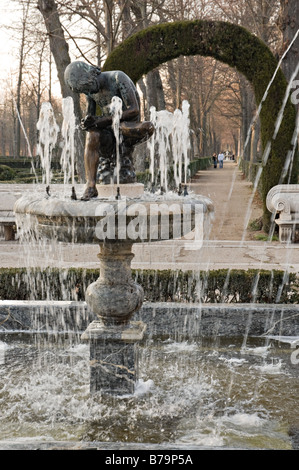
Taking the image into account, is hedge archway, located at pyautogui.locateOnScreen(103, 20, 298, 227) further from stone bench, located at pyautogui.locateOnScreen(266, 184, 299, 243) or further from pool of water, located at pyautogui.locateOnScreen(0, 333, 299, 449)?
pool of water, located at pyautogui.locateOnScreen(0, 333, 299, 449)

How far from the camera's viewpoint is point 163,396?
4023 mm

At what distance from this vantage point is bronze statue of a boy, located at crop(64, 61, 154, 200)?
3.98 meters

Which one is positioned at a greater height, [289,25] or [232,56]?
[289,25]

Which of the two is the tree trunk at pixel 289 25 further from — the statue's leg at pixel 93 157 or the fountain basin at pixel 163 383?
the statue's leg at pixel 93 157

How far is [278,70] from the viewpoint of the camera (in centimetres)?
1073

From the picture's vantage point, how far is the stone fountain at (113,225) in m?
3.40

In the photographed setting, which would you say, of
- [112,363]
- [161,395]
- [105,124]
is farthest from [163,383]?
[105,124]

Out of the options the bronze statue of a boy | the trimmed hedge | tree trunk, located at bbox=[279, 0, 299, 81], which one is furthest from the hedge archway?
the bronze statue of a boy

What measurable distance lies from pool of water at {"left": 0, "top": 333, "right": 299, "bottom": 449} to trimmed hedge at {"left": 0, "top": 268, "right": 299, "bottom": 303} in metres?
0.74

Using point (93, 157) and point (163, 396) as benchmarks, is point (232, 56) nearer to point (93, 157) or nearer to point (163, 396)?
point (93, 157)

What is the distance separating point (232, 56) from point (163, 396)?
337 inches

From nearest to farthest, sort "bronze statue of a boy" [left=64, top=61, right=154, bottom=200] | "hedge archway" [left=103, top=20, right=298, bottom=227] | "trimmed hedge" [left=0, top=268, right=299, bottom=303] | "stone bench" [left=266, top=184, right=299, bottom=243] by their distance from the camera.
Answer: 1. "bronze statue of a boy" [left=64, top=61, right=154, bottom=200]
2. "trimmed hedge" [left=0, top=268, right=299, bottom=303]
3. "stone bench" [left=266, top=184, right=299, bottom=243]
4. "hedge archway" [left=103, top=20, right=298, bottom=227]

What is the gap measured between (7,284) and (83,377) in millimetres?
1981

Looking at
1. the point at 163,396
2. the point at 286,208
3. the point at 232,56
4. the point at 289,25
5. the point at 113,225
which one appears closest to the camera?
the point at 113,225
